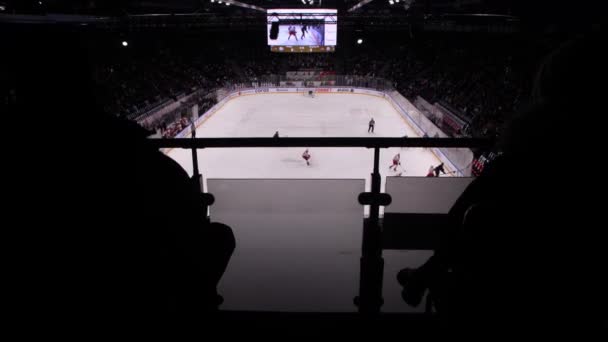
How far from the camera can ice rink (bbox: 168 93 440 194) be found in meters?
13.3

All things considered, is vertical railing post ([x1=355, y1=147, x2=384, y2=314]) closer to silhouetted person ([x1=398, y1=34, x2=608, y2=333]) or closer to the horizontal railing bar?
the horizontal railing bar

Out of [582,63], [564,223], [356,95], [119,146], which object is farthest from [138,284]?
[356,95]

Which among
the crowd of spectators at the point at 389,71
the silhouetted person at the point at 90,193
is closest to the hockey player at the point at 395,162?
the crowd of spectators at the point at 389,71

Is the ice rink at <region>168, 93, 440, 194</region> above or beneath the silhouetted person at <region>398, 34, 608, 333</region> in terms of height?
beneath

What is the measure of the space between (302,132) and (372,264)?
16699 millimetres

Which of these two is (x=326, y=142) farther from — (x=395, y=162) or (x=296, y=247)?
(x=395, y=162)

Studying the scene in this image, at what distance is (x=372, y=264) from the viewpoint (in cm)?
196

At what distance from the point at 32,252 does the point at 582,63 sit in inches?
55.7

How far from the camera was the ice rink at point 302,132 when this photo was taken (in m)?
13.3

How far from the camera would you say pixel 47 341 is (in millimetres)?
985

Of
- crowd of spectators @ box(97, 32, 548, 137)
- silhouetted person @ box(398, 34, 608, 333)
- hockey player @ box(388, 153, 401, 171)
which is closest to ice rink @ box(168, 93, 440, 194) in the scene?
hockey player @ box(388, 153, 401, 171)

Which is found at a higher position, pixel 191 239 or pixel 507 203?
pixel 507 203

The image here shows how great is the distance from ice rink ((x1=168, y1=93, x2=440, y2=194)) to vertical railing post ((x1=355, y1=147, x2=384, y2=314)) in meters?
7.80

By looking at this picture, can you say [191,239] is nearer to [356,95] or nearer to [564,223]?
[564,223]
